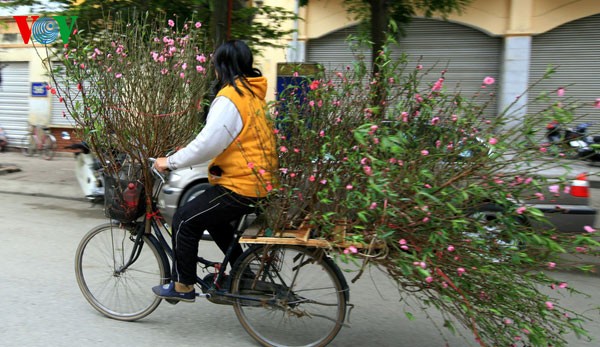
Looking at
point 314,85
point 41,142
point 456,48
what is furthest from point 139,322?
point 41,142

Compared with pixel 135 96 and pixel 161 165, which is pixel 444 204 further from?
pixel 135 96

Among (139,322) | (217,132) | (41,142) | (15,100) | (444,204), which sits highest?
(15,100)

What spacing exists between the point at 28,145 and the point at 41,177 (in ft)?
13.6

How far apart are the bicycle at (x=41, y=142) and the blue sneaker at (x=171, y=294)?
38.1 feet

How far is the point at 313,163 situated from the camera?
290cm

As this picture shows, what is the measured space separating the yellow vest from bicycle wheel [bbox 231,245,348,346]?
40cm

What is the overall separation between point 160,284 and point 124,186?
0.71m

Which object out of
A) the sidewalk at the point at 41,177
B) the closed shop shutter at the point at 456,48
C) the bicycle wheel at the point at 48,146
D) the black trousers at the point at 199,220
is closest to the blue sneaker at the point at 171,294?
the black trousers at the point at 199,220

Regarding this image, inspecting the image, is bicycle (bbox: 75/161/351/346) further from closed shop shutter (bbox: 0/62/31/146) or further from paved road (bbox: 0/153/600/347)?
closed shop shutter (bbox: 0/62/31/146)

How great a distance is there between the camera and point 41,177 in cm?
1050

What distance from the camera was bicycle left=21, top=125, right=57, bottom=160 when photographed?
13562mm

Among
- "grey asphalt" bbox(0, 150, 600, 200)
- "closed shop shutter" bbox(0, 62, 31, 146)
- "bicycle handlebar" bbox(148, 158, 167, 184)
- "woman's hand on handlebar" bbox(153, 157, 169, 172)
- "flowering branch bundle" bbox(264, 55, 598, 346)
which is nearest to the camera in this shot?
"flowering branch bundle" bbox(264, 55, 598, 346)

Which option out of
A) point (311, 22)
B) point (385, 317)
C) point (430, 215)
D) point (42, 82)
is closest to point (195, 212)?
point (430, 215)

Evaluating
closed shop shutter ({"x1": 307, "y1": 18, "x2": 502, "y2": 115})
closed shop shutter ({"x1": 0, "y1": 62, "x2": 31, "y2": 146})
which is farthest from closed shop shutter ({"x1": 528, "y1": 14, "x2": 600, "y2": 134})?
closed shop shutter ({"x1": 0, "y1": 62, "x2": 31, "y2": 146})
